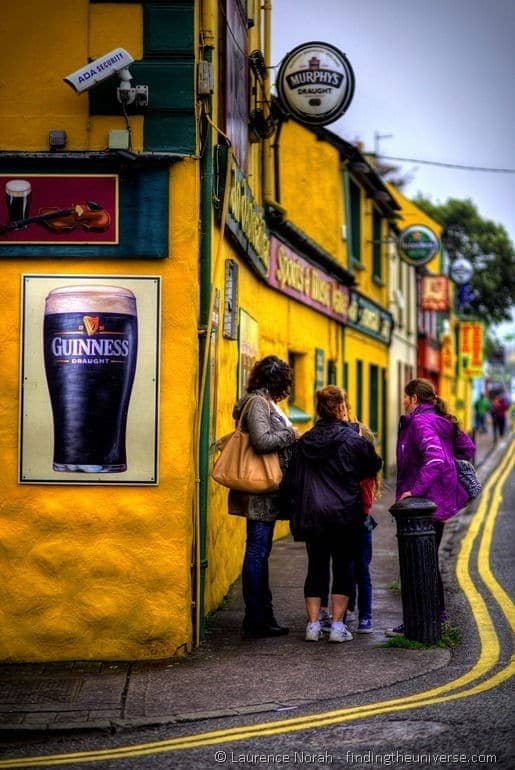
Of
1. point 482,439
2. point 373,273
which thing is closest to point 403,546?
point 373,273

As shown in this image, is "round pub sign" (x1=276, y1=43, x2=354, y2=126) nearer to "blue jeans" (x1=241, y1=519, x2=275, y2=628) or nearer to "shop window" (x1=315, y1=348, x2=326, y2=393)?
"shop window" (x1=315, y1=348, x2=326, y2=393)

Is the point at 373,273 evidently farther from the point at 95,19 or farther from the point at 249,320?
the point at 95,19

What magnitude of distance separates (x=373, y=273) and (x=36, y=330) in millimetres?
19057

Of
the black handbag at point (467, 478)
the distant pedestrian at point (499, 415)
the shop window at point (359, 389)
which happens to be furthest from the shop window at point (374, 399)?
the distant pedestrian at point (499, 415)

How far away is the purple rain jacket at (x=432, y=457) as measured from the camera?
29.7 ft

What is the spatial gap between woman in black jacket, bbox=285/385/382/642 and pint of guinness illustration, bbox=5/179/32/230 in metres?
2.44

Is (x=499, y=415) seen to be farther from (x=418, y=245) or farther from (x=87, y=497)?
(x=87, y=497)

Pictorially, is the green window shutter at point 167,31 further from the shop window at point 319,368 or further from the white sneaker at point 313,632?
the shop window at point 319,368

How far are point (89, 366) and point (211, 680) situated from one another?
7.36 ft

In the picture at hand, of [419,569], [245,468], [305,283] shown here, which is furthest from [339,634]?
[305,283]

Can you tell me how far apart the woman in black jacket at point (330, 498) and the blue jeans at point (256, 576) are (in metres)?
0.32

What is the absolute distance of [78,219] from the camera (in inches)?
330

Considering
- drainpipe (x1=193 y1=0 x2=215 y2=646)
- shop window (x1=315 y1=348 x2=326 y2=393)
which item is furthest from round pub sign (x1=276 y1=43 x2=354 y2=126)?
shop window (x1=315 y1=348 x2=326 y2=393)

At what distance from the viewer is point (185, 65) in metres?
8.46
